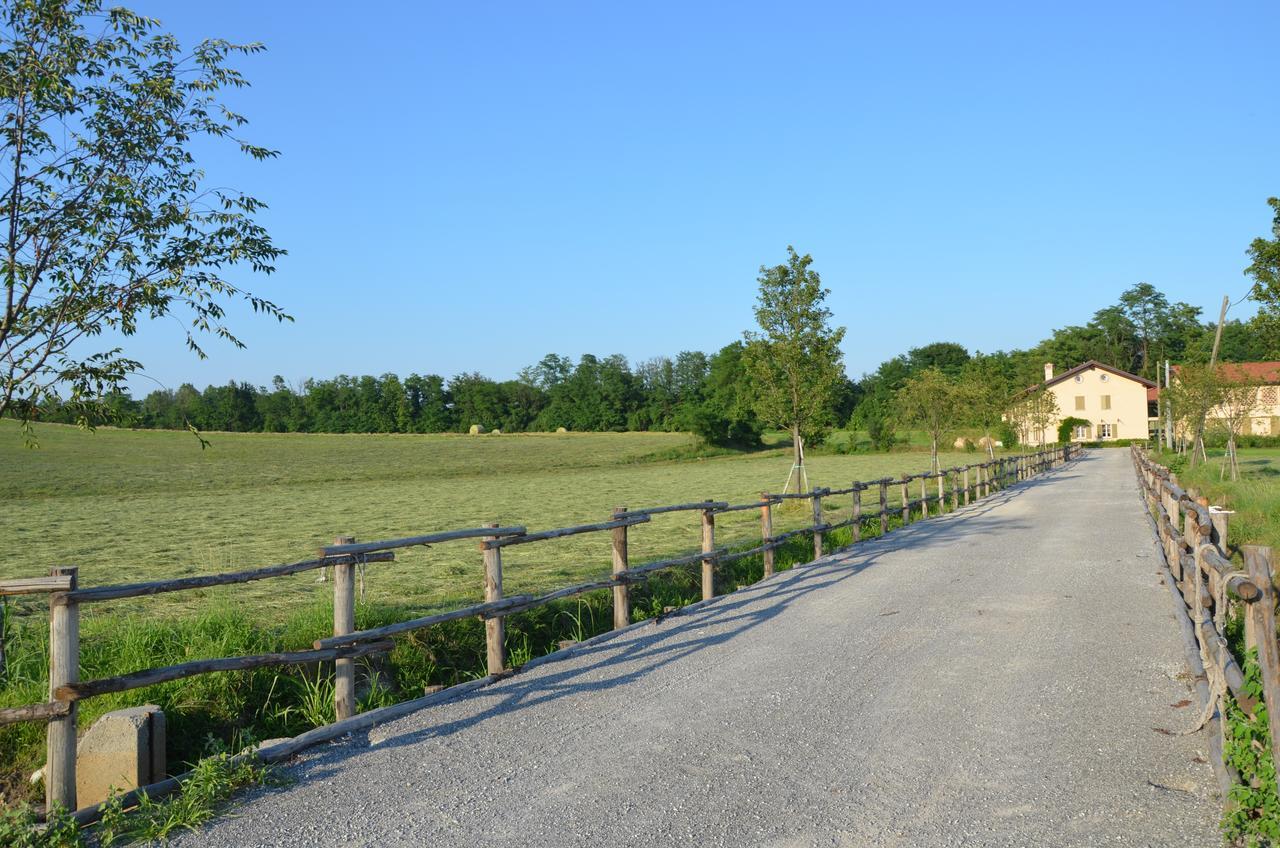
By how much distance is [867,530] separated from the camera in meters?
18.5

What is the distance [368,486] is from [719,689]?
1556 inches

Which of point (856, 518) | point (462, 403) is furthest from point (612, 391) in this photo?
point (856, 518)

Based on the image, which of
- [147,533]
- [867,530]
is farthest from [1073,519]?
[147,533]

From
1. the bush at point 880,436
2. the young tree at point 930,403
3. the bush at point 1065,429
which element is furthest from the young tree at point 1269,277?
the bush at point 1065,429

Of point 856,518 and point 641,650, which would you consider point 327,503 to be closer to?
point 856,518

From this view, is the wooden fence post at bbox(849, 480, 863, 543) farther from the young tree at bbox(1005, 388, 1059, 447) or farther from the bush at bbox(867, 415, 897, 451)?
the bush at bbox(867, 415, 897, 451)

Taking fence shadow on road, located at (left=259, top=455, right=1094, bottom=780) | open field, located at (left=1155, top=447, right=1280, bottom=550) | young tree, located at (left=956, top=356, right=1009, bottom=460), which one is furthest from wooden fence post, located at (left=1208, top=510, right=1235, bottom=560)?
young tree, located at (left=956, top=356, right=1009, bottom=460)

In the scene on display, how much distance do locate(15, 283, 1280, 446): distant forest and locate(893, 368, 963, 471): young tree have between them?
49737mm

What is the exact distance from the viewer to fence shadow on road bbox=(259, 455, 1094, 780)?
20.4ft

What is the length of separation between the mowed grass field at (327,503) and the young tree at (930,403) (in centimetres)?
368

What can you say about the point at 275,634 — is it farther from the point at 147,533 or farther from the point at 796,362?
the point at 796,362

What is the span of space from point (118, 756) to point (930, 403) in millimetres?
30746

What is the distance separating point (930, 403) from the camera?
32.9m

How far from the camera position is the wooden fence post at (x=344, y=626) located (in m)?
6.25
